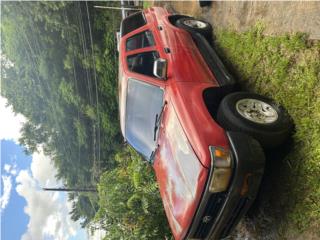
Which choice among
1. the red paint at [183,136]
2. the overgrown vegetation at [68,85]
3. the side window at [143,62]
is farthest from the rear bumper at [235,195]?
the overgrown vegetation at [68,85]

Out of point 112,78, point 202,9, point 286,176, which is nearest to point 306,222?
point 286,176

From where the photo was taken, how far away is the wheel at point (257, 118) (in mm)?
3562

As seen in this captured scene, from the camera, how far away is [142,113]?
4.64m

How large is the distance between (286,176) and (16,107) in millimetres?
18916

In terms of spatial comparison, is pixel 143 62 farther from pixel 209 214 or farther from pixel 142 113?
pixel 209 214

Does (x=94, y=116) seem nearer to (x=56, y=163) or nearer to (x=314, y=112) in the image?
(x=56, y=163)

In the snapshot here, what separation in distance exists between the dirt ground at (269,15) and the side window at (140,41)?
4.75 feet

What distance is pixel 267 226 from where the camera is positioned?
13.7 feet

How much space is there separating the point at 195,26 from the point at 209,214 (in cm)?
397

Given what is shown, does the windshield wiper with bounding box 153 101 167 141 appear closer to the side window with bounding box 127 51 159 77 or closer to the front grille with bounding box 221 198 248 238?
the side window with bounding box 127 51 159 77

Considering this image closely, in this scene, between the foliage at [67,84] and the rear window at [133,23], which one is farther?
the foliage at [67,84]

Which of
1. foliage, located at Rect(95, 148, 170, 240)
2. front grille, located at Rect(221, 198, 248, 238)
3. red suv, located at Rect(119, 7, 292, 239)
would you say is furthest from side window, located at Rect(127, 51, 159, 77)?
foliage, located at Rect(95, 148, 170, 240)

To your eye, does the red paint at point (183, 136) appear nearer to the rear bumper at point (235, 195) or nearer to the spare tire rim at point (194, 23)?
the rear bumper at point (235, 195)

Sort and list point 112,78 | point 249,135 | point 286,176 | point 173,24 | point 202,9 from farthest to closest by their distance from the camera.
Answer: point 112,78 → point 202,9 → point 173,24 → point 286,176 → point 249,135
